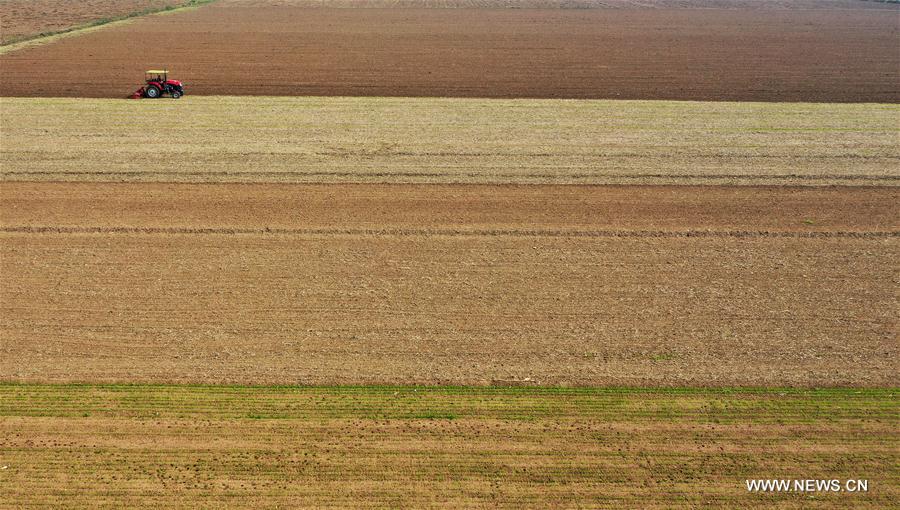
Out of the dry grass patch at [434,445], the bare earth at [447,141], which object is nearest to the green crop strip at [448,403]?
the dry grass patch at [434,445]

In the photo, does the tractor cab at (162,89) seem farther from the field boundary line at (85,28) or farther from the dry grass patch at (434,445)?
the dry grass patch at (434,445)

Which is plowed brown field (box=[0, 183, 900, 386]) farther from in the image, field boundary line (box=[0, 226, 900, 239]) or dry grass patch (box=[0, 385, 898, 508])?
dry grass patch (box=[0, 385, 898, 508])

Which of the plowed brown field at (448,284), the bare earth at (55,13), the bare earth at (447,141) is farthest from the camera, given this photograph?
the bare earth at (55,13)

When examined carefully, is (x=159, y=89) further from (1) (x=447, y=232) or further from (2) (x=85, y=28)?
(2) (x=85, y=28)

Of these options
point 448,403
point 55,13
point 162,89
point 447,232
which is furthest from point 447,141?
point 55,13

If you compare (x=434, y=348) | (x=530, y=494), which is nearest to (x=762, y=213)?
(x=434, y=348)

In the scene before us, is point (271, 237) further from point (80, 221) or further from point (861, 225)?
point (861, 225)
